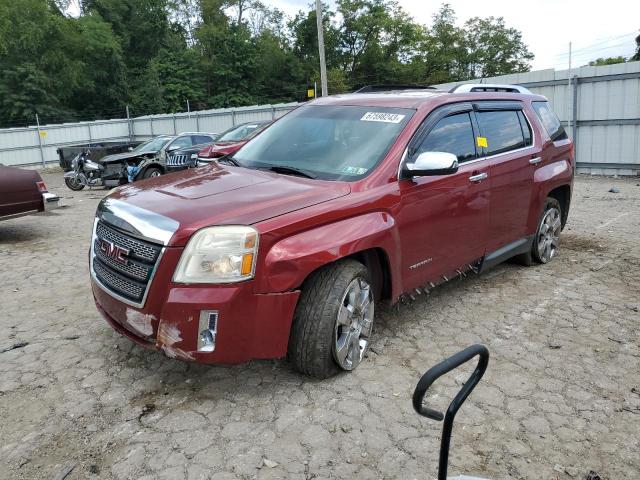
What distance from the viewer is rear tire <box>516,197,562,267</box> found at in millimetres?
5621

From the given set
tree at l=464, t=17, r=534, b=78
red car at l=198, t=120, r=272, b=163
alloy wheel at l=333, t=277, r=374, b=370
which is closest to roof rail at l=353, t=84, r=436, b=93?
alloy wheel at l=333, t=277, r=374, b=370

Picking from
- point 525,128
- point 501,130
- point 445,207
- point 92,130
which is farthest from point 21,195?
point 92,130

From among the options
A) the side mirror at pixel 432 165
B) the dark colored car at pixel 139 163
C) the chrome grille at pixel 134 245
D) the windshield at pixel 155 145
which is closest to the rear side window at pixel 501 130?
the side mirror at pixel 432 165

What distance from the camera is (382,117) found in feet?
13.2

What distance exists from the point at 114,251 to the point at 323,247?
1.29m

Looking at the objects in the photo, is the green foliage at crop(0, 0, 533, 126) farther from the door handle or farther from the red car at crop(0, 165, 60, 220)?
the door handle

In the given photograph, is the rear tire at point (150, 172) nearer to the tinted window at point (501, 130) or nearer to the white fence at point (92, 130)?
the white fence at point (92, 130)

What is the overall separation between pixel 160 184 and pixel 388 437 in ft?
7.36

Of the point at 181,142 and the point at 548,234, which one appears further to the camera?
the point at 181,142

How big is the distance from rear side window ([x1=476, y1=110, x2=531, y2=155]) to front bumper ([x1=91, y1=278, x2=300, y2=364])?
2.52 meters

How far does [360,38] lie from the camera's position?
2169 inches

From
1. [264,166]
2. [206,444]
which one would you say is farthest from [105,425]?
[264,166]

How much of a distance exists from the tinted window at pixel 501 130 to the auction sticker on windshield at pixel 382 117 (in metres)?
0.99

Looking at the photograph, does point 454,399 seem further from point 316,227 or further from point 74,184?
point 74,184
